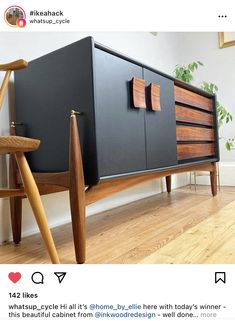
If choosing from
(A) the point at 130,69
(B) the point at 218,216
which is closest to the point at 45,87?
(A) the point at 130,69

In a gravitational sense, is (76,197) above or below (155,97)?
below

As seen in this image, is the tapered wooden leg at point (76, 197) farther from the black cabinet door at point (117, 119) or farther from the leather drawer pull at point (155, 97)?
the leather drawer pull at point (155, 97)

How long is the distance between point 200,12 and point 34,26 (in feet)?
0.80

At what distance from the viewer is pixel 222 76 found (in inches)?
67.6

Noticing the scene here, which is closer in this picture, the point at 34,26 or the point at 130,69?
the point at 34,26

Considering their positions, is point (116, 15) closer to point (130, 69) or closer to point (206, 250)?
point (130, 69)

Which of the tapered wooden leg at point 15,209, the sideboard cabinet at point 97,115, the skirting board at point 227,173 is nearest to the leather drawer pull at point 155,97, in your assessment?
the sideboard cabinet at point 97,115

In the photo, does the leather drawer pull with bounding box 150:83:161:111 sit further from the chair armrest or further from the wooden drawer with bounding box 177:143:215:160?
the chair armrest

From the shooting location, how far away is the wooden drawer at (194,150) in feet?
3.35

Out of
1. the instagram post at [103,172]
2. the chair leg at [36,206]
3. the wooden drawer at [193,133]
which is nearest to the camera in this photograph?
the instagram post at [103,172]

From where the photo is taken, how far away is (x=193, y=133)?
3.70ft
